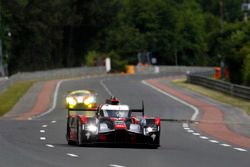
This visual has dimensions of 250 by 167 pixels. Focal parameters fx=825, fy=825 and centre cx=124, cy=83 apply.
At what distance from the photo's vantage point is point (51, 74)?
89000 mm

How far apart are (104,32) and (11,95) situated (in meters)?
69.8

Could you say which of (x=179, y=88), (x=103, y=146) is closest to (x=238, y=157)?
(x=103, y=146)

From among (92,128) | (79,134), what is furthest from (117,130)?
(79,134)

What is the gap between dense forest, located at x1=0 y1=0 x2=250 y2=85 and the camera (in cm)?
10150

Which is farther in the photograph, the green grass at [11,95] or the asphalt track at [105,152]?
the green grass at [11,95]

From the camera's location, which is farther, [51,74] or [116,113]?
[51,74]

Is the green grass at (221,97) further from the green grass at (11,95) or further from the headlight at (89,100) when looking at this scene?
the green grass at (11,95)

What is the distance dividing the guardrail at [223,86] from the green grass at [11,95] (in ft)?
46.1

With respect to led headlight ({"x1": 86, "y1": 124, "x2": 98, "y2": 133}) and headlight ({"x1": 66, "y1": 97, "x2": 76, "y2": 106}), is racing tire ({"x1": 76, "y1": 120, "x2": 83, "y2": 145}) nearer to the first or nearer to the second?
led headlight ({"x1": 86, "y1": 124, "x2": 98, "y2": 133})

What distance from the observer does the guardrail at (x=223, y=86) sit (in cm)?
5021

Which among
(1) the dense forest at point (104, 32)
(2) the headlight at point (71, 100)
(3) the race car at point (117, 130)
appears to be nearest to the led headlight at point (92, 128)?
(3) the race car at point (117, 130)

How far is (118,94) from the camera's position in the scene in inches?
2263

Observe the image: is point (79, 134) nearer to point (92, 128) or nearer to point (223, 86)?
point (92, 128)

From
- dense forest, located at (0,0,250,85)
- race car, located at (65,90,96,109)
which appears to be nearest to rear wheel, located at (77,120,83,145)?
race car, located at (65,90,96,109)
